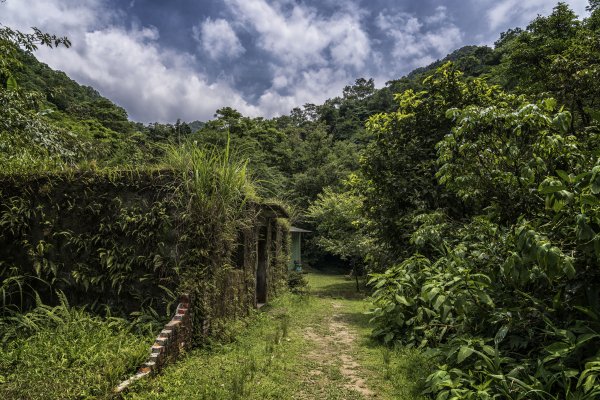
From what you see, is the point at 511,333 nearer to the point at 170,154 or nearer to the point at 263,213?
the point at 170,154

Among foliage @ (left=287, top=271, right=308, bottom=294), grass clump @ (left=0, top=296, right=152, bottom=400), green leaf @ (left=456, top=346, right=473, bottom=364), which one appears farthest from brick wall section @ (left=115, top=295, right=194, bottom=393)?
foliage @ (left=287, top=271, right=308, bottom=294)

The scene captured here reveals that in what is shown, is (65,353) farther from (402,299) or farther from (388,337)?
(388,337)

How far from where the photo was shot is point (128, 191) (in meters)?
5.65

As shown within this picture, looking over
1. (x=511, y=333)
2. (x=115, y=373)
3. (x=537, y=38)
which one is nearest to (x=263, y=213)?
(x=115, y=373)

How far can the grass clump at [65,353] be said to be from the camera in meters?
3.46

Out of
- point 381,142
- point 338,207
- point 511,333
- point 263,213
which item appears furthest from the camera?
point 338,207

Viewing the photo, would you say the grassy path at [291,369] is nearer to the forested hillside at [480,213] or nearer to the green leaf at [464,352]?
the forested hillside at [480,213]

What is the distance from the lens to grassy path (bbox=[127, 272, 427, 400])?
158 inches

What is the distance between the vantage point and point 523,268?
2879mm

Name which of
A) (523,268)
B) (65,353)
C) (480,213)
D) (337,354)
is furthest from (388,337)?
(65,353)

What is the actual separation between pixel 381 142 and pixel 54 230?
6323 millimetres

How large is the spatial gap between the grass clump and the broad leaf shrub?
3.11 metres

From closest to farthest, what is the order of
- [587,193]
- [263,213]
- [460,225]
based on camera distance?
[587,193]
[460,225]
[263,213]

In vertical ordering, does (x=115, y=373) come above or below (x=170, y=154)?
below
